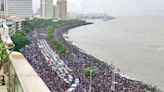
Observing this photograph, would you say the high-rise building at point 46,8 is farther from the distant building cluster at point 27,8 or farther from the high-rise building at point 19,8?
the high-rise building at point 19,8

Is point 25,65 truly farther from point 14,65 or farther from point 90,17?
point 90,17

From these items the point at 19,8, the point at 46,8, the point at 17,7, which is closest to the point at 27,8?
the point at 19,8

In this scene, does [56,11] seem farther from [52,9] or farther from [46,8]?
[46,8]

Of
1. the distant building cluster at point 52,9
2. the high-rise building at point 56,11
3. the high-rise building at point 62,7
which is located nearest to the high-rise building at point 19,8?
the distant building cluster at point 52,9

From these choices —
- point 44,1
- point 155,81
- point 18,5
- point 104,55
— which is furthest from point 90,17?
point 155,81

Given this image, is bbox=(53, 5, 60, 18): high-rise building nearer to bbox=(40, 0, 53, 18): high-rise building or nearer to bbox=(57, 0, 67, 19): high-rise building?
bbox=(40, 0, 53, 18): high-rise building

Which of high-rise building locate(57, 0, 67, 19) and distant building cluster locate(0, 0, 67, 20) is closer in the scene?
distant building cluster locate(0, 0, 67, 20)

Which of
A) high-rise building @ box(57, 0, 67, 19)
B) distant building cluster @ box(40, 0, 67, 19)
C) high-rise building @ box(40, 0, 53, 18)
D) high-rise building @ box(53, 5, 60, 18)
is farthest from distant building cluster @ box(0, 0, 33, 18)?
high-rise building @ box(57, 0, 67, 19)
